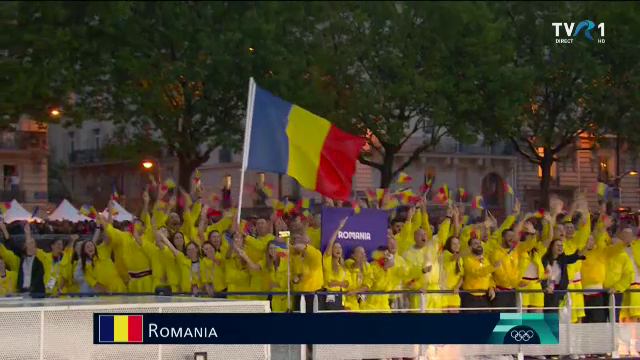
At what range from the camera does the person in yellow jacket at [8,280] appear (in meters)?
18.8

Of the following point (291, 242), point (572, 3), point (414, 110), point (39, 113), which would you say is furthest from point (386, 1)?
point (291, 242)

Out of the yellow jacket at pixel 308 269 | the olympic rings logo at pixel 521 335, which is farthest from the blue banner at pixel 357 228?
the olympic rings logo at pixel 521 335

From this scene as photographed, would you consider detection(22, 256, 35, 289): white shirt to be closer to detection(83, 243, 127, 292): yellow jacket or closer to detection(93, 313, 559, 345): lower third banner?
detection(83, 243, 127, 292): yellow jacket

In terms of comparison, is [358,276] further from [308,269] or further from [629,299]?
[629,299]

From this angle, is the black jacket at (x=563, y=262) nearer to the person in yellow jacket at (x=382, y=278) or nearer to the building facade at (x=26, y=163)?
the person in yellow jacket at (x=382, y=278)

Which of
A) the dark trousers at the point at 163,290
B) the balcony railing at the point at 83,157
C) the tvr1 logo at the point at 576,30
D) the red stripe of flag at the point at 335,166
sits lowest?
the dark trousers at the point at 163,290

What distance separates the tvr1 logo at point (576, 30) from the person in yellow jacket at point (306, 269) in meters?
31.4

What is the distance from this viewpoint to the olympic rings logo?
13147 millimetres

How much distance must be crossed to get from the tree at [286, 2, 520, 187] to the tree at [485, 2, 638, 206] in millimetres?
1366

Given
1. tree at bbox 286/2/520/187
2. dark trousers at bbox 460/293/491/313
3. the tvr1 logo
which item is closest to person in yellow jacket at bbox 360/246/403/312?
dark trousers at bbox 460/293/491/313

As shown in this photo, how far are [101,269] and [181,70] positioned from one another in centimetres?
2307

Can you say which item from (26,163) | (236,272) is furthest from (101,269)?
(26,163)

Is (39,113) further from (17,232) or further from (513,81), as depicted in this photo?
(513,81)

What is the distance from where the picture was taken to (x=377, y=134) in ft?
145
